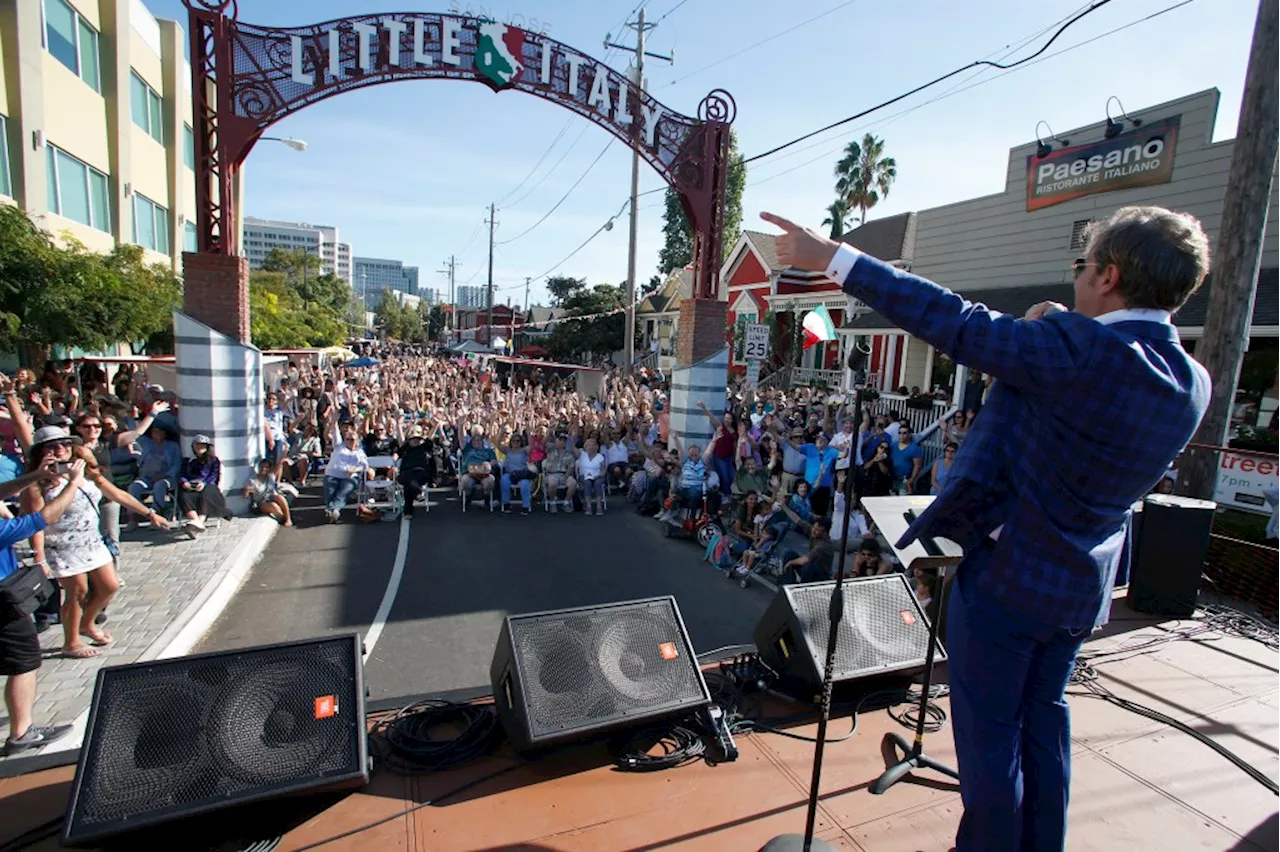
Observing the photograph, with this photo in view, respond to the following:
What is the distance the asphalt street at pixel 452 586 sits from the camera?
5473mm

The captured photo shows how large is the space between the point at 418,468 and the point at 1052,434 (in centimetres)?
922

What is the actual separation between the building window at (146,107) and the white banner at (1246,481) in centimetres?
2555

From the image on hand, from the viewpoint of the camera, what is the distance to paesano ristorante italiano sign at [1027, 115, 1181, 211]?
12.0 m

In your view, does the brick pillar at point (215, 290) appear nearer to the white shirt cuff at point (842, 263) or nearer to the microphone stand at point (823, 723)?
the microphone stand at point (823, 723)

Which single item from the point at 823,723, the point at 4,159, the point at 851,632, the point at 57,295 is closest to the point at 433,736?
the point at 823,723

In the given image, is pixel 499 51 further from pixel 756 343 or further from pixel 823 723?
pixel 823 723

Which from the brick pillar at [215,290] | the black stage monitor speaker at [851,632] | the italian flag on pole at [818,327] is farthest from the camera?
the brick pillar at [215,290]

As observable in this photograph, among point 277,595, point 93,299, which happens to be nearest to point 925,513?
point 277,595

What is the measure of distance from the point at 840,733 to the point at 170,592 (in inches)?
233

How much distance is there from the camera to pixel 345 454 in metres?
9.38

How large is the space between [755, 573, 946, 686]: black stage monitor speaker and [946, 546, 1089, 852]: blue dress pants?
136cm

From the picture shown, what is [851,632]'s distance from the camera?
360 centimetres

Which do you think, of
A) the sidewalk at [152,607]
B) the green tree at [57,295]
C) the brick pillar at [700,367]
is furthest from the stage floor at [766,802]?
the green tree at [57,295]

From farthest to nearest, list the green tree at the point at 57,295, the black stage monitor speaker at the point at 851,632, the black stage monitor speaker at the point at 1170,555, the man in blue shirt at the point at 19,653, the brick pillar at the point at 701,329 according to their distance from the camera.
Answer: the brick pillar at the point at 701,329
the green tree at the point at 57,295
the black stage monitor speaker at the point at 1170,555
the black stage monitor speaker at the point at 851,632
the man in blue shirt at the point at 19,653
